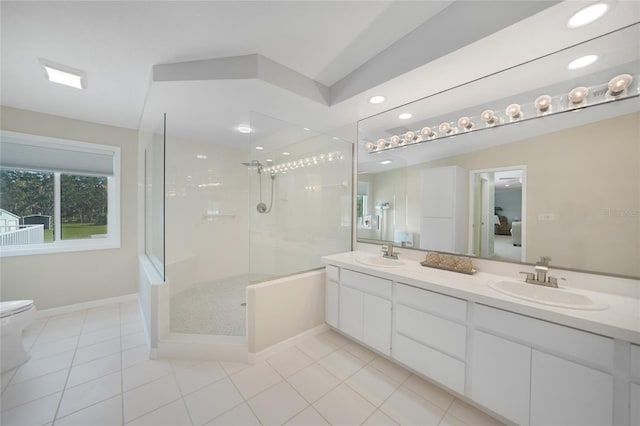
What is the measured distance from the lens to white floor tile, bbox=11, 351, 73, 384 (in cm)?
172

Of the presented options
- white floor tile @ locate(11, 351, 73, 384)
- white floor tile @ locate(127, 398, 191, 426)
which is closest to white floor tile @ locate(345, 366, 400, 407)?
white floor tile @ locate(127, 398, 191, 426)

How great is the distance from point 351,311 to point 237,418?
1.14 metres

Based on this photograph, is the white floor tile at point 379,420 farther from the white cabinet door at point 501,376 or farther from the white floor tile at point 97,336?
the white floor tile at point 97,336

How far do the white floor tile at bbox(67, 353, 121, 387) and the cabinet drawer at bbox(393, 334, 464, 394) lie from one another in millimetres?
2301

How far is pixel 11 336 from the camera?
1821 millimetres

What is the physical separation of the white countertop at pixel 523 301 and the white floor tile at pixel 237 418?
127 centimetres

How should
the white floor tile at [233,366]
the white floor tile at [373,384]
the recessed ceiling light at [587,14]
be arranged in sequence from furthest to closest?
the white floor tile at [233,366] < the white floor tile at [373,384] < the recessed ceiling light at [587,14]

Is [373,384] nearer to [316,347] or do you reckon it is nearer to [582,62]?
[316,347]

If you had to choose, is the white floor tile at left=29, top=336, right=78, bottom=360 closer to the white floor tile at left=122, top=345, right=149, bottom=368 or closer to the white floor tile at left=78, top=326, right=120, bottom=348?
the white floor tile at left=78, top=326, right=120, bottom=348

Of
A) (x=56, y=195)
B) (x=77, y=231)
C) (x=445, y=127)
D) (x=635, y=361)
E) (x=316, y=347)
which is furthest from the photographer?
(x=77, y=231)

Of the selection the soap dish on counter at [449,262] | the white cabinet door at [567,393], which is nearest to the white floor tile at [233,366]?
the soap dish on counter at [449,262]

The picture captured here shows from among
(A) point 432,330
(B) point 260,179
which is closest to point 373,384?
(A) point 432,330

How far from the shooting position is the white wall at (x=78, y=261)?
101 inches

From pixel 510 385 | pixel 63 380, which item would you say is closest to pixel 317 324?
pixel 510 385
